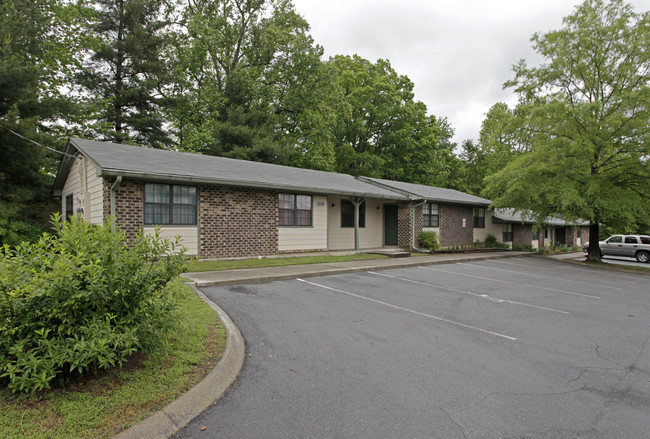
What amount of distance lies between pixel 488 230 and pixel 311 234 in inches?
582

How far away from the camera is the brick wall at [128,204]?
33.4 ft

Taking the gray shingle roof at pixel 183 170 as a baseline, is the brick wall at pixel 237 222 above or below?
below

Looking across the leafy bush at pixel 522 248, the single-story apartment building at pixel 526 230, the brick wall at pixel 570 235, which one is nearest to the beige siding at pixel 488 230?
the single-story apartment building at pixel 526 230

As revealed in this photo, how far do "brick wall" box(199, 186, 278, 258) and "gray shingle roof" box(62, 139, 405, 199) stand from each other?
57cm

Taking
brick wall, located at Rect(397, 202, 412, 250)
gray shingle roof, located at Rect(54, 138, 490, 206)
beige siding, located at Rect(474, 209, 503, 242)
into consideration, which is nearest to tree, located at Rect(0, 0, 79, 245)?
gray shingle roof, located at Rect(54, 138, 490, 206)

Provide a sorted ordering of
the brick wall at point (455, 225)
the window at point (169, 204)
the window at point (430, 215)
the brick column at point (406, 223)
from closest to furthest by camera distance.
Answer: the window at point (169, 204) < the brick column at point (406, 223) < the window at point (430, 215) < the brick wall at point (455, 225)

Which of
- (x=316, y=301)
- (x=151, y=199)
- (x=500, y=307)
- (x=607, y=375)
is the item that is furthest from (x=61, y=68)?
(x=607, y=375)

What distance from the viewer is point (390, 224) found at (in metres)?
19.9

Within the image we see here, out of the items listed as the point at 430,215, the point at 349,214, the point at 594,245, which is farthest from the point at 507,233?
the point at 349,214

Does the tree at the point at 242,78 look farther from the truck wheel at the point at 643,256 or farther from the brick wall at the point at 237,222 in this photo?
the truck wheel at the point at 643,256

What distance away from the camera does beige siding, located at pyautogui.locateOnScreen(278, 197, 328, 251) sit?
14230 millimetres

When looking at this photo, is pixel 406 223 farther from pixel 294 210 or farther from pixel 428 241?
pixel 294 210

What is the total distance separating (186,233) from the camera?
38.1 feet

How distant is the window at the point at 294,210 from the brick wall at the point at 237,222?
1.43 ft
